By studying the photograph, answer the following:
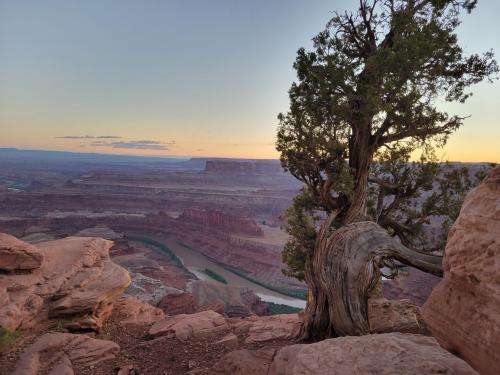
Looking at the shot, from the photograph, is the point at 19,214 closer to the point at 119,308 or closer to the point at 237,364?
the point at 119,308

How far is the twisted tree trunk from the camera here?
8.06 m

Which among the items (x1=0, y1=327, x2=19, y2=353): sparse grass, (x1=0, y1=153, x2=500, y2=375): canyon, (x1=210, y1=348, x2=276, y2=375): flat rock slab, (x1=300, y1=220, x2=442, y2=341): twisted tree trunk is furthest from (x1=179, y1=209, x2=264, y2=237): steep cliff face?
(x1=210, y1=348, x2=276, y2=375): flat rock slab

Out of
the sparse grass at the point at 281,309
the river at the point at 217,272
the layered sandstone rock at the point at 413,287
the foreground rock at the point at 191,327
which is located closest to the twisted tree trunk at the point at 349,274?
the foreground rock at the point at 191,327

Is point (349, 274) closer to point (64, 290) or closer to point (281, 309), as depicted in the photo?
point (64, 290)

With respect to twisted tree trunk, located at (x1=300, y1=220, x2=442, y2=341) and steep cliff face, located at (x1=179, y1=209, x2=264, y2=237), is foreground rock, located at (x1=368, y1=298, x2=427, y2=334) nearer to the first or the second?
twisted tree trunk, located at (x1=300, y1=220, x2=442, y2=341)

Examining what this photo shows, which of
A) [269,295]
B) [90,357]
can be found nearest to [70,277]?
[90,357]

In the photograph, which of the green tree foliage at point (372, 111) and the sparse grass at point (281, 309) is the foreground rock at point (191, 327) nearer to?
the green tree foliage at point (372, 111)

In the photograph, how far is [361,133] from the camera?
966cm

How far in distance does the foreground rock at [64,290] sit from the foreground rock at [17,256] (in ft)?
0.57

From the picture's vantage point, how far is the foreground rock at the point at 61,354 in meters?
8.53

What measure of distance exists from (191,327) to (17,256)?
7.66 meters

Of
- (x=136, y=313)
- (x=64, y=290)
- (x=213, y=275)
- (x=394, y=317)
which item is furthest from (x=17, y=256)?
(x=213, y=275)

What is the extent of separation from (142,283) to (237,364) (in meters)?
40.2

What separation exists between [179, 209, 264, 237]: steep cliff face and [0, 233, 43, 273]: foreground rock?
59.5m
